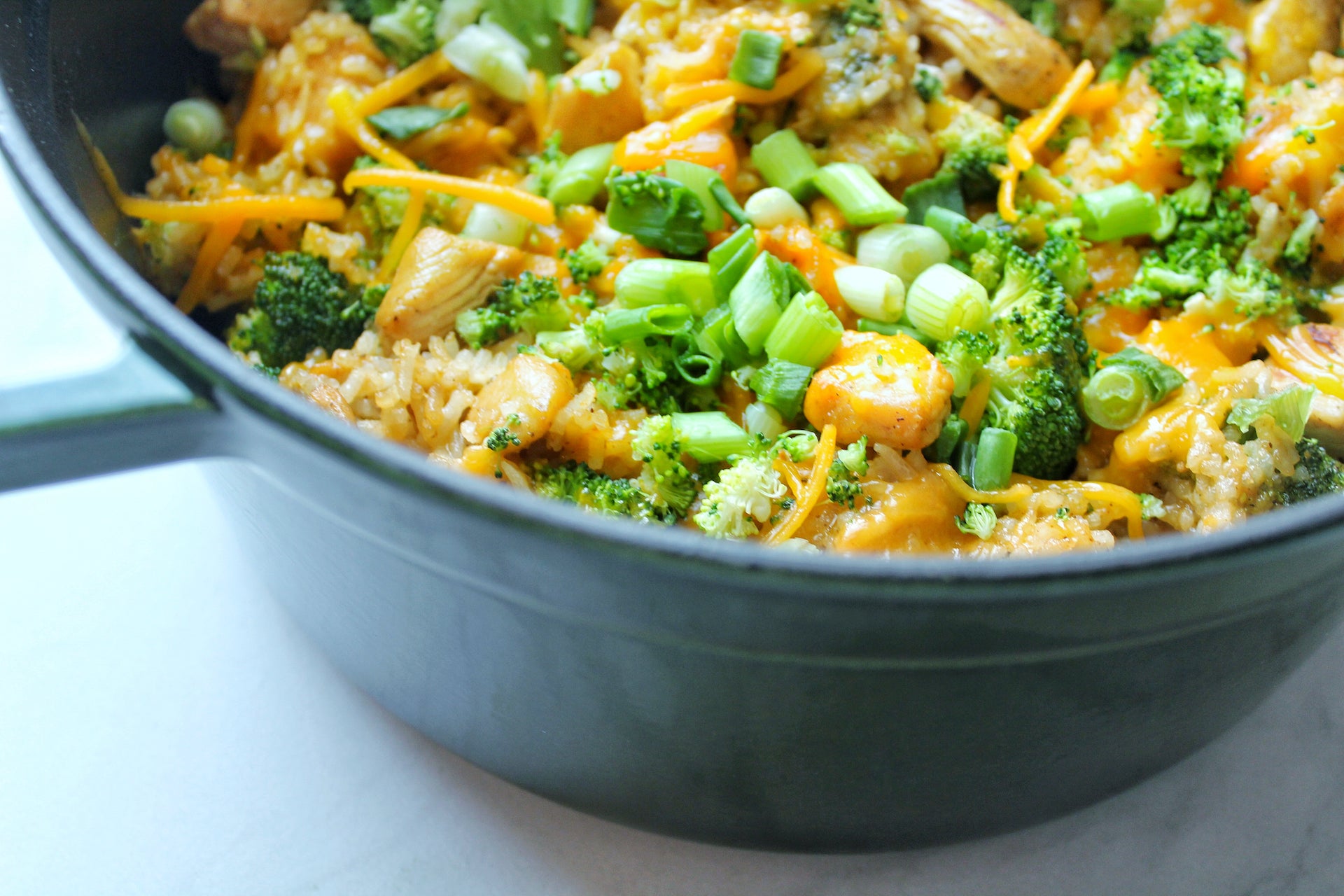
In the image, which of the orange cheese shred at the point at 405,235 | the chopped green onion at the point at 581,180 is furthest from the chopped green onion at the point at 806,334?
the orange cheese shred at the point at 405,235

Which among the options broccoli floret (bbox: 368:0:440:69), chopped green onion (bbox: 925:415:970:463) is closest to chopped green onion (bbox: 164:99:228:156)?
broccoli floret (bbox: 368:0:440:69)

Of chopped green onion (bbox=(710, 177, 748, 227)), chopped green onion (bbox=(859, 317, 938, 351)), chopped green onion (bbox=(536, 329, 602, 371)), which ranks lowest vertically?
chopped green onion (bbox=(536, 329, 602, 371))

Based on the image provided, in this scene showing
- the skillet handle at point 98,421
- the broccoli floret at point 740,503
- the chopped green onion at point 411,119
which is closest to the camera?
the skillet handle at point 98,421

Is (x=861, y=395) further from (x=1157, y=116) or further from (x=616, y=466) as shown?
(x=1157, y=116)

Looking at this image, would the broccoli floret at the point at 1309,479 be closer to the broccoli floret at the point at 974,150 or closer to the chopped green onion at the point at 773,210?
the broccoli floret at the point at 974,150

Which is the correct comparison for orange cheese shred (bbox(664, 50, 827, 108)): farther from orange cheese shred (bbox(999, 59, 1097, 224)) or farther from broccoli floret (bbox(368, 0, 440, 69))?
broccoli floret (bbox(368, 0, 440, 69))

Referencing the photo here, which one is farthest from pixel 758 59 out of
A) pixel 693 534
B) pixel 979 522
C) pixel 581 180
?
Result: pixel 693 534

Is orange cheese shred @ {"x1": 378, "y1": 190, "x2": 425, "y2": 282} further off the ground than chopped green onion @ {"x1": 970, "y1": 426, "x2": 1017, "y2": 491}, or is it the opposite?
orange cheese shred @ {"x1": 378, "y1": 190, "x2": 425, "y2": 282}
